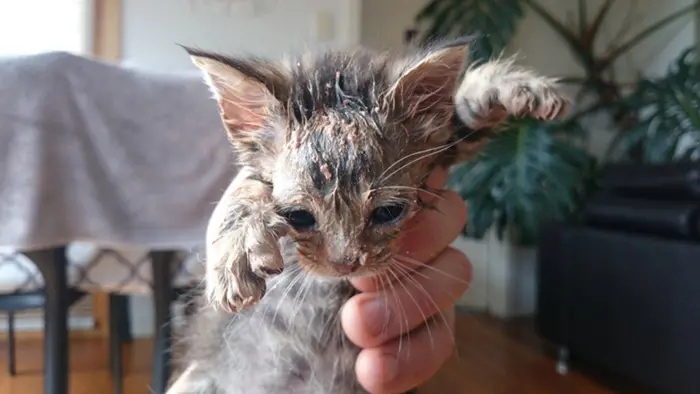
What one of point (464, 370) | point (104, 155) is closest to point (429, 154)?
point (104, 155)

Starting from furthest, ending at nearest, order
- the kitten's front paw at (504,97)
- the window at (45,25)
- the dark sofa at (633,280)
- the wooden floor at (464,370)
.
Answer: the window at (45,25) → the wooden floor at (464,370) → the dark sofa at (633,280) → the kitten's front paw at (504,97)

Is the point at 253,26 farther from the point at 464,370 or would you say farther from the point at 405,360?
the point at 405,360

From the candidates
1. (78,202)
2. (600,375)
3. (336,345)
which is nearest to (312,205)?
(336,345)

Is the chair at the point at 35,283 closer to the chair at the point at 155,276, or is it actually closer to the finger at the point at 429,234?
the chair at the point at 155,276

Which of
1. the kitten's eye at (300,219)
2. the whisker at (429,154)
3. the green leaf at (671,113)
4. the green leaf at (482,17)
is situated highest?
the green leaf at (482,17)

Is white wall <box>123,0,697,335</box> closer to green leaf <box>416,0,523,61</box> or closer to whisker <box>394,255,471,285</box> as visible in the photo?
green leaf <box>416,0,523,61</box>

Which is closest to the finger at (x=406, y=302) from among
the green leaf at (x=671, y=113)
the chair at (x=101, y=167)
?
the chair at (x=101, y=167)
